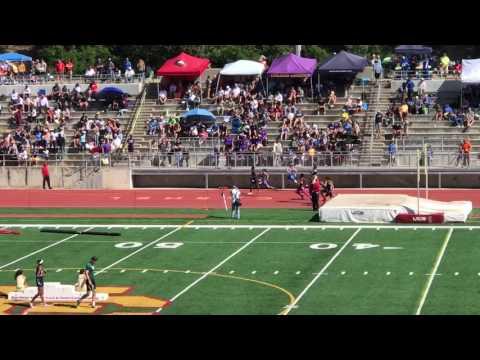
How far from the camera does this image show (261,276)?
26.2 meters

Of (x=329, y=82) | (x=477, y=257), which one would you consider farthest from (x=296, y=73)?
(x=477, y=257)

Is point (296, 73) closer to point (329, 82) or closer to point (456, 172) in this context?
point (329, 82)

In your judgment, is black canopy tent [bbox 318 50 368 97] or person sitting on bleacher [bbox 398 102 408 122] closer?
person sitting on bleacher [bbox 398 102 408 122]

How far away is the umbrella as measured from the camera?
49.4m

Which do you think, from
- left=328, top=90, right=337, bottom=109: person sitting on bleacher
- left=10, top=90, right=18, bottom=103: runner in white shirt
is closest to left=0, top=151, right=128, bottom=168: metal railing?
left=10, top=90, right=18, bottom=103: runner in white shirt

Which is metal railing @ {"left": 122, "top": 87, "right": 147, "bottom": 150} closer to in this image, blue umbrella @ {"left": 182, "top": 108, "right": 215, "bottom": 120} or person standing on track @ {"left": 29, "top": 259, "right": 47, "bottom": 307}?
blue umbrella @ {"left": 182, "top": 108, "right": 215, "bottom": 120}

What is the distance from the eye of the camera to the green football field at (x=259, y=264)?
23.0 meters

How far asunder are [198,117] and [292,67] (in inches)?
198

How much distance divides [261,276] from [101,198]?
18.3 m

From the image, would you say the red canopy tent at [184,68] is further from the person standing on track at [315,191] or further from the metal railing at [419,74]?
the person standing on track at [315,191]

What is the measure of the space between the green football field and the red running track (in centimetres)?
350

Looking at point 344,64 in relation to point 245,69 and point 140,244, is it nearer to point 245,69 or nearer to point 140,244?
point 245,69

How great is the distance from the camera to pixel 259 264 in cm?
2781
